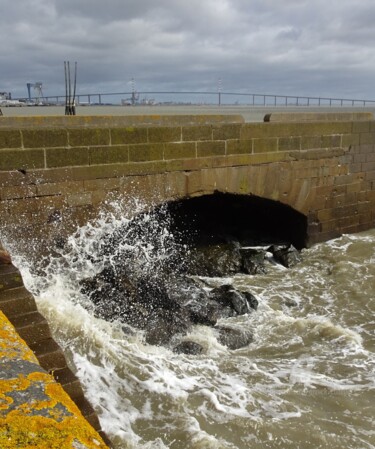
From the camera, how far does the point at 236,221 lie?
988cm

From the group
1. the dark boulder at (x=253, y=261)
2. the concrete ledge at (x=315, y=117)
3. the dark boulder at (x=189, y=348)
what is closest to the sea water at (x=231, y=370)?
the dark boulder at (x=189, y=348)

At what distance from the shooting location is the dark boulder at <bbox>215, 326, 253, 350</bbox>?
5.25 meters

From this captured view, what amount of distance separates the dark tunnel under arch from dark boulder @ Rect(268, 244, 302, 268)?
24.5 inches

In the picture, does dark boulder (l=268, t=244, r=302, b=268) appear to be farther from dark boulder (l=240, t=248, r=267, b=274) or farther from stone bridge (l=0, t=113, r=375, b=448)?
stone bridge (l=0, t=113, r=375, b=448)

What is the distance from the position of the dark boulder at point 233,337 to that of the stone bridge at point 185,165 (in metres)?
2.24

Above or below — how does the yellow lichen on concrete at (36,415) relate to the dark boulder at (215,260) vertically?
above

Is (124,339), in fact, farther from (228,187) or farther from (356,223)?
(356,223)

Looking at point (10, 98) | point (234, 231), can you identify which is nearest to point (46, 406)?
point (234, 231)

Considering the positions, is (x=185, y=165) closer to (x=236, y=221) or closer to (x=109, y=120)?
(x=109, y=120)

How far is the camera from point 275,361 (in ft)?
16.2

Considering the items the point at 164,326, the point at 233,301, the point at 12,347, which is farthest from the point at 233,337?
the point at 12,347

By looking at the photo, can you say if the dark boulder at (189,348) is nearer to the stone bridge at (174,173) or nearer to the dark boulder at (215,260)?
the stone bridge at (174,173)

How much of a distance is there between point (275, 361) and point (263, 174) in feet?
12.4

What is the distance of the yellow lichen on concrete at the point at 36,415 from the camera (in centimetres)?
122
